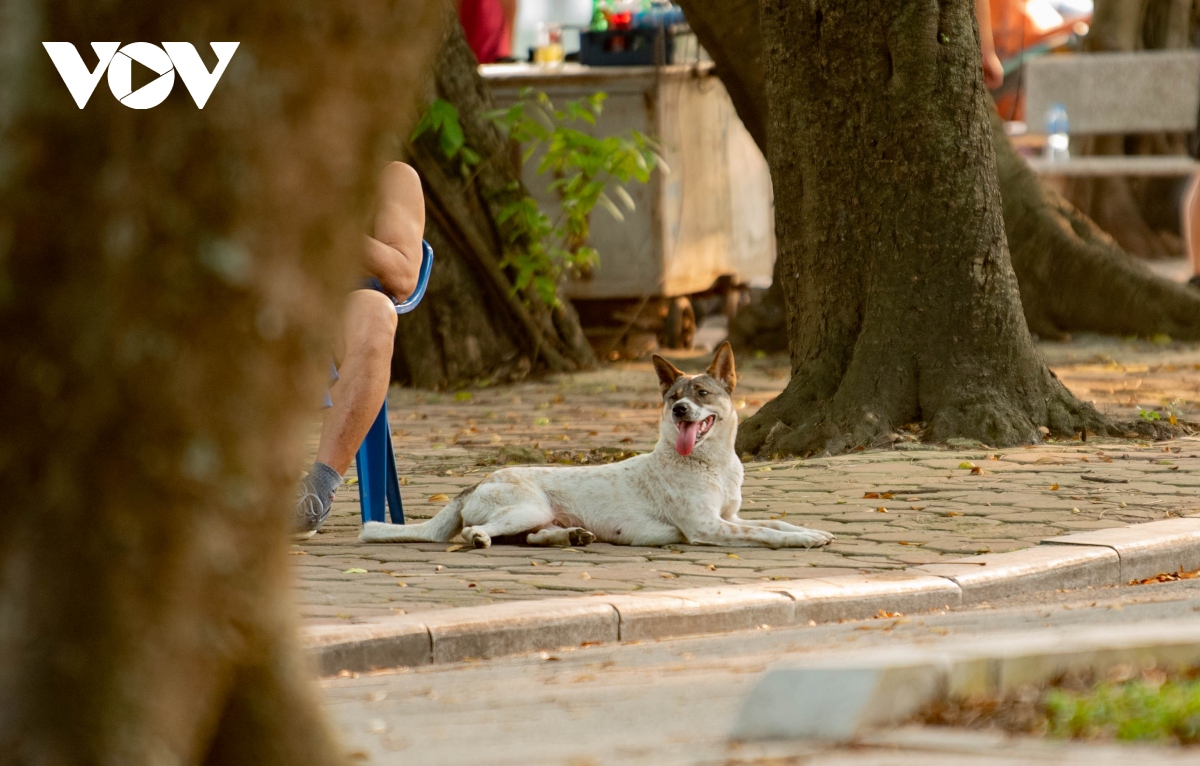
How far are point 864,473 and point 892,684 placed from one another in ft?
16.3

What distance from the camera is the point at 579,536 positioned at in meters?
7.52


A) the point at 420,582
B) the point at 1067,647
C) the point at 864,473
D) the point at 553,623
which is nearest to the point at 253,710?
the point at 1067,647

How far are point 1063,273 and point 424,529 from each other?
360 inches

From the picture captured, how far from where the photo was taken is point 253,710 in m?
3.39

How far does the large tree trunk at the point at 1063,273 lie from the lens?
1488cm

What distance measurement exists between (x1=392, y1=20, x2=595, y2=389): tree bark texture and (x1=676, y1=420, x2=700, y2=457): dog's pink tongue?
669 centimetres

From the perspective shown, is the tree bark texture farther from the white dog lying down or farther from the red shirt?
the white dog lying down

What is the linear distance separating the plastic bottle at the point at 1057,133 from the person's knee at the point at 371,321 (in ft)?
59.9

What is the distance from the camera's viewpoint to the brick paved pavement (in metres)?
6.64

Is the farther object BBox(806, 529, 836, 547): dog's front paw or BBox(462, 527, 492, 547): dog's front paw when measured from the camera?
BBox(462, 527, 492, 547): dog's front paw

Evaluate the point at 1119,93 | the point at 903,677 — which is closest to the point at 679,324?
the point at 1119,93

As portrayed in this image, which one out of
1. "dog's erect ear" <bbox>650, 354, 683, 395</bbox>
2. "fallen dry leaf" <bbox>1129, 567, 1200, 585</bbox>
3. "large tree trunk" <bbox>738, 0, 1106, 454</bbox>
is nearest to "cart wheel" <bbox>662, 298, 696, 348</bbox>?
"large tree trunk" <bbox>738, 0, 1106, 454</bbox>

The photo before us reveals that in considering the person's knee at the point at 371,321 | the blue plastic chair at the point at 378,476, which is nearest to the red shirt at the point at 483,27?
the person's knee at the point at 371,321

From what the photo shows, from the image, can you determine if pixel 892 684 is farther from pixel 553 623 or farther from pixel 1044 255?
pixel 1044 255
